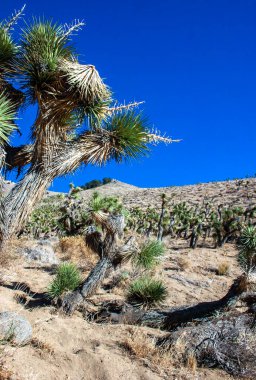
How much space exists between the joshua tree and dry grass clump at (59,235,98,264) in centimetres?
715

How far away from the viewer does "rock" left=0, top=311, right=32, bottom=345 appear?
5480mm

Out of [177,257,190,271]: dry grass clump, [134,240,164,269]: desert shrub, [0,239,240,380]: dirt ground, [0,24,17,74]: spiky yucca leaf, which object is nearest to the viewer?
[0,239,240,380]: dirt ground

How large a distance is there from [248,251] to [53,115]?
4499mm

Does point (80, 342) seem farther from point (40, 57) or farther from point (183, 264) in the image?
point (183, 264)

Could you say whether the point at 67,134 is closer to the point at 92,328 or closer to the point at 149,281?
the point at 92,328

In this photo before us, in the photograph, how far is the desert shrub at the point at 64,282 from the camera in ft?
27.7

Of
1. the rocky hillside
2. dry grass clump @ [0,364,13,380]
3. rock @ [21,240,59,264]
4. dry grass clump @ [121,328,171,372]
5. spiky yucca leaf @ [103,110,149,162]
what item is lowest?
dry grass clump @ [0,364,13,380]

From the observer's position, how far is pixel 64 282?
28.4ft

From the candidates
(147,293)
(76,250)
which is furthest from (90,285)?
(76,250)

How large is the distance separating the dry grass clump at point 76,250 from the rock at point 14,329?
7.03 meters

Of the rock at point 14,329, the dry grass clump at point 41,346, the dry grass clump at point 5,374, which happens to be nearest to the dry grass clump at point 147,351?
the dry grass clump at point 41,346

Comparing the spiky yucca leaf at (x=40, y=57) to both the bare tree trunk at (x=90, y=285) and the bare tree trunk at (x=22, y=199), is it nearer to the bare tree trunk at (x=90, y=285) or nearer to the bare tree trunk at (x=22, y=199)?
the bare tree trunk at (x=22, y=199)

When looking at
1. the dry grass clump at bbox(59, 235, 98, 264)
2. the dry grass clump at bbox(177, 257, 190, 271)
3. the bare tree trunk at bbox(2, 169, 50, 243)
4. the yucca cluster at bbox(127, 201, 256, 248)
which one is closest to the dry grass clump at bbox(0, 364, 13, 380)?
the bare tree trunk at bbox(2, 169, 50, 243)

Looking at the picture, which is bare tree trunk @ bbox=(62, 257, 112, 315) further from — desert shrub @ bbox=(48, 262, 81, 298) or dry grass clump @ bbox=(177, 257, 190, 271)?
dry grass clump @ bbox=(177, 257, 190, 271)
